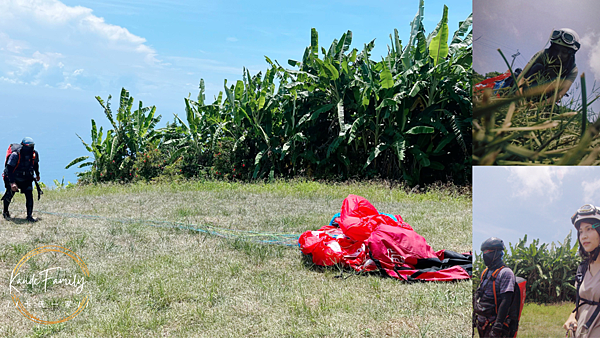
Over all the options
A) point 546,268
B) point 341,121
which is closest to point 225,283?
point 546,268

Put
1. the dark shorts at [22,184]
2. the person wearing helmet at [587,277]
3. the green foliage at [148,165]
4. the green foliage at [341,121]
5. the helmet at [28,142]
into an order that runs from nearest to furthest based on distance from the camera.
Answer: the person wearing helmet at [587,277]
the helmet at [28,142]
the dark shorts at [22,184]
the green foliage at [341,121]
the green foliage at [148,165]

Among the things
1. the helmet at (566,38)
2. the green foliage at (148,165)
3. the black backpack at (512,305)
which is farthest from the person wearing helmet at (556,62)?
the green foliage at (148,165)

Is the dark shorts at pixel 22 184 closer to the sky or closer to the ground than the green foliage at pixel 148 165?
closer to the ground

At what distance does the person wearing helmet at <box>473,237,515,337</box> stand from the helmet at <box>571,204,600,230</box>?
0.94 feet

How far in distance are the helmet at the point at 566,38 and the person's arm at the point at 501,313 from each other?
0.94 meters

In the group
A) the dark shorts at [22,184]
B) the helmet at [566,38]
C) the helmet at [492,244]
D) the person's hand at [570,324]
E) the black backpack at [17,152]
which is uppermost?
the helmet at [566,38]

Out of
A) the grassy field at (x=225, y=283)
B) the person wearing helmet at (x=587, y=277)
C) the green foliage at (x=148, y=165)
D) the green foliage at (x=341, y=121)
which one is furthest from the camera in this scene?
the green foliage at (x=148, y=165)

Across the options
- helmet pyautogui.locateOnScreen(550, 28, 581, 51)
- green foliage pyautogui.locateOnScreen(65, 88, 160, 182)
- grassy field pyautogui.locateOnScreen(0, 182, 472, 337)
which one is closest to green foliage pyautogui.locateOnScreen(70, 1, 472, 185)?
green foliage pyautogui.locateOnScreen(65, 88, 160, 182)

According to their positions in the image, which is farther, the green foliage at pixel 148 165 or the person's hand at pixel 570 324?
the green foliage at pixel 148 165

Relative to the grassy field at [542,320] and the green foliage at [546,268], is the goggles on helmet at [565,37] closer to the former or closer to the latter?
the green foliage at [546,268]

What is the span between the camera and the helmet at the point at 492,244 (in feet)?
5.23

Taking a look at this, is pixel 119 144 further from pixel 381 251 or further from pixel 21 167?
pixel 381 251

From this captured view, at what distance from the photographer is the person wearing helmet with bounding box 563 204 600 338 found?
1.55 metres

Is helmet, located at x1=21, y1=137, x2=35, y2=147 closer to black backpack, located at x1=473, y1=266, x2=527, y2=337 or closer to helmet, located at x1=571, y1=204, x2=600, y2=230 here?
black backpack, located at x1=473, y1=266, x2=527, y2=337
